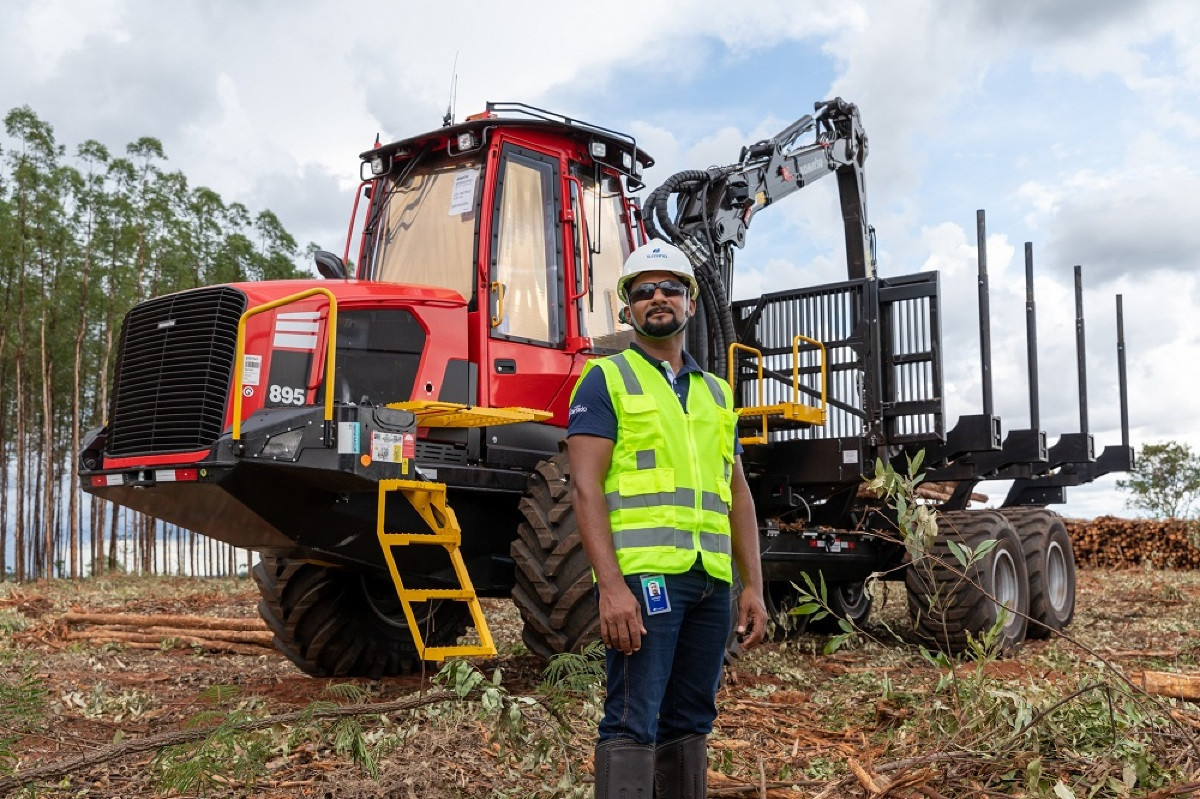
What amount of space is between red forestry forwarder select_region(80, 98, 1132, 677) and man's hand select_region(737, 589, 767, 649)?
1300 mm

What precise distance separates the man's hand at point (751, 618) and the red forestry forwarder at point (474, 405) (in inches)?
51.2

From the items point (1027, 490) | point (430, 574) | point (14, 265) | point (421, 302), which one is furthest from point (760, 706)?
point (14, 265)

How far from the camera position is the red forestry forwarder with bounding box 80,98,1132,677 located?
5.99 meters

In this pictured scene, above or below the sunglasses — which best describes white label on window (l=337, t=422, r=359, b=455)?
below

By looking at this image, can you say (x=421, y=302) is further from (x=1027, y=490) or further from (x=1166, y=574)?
(x=1166, y=574)

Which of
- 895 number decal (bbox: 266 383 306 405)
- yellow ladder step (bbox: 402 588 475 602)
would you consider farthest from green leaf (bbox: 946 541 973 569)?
895 number decal (bbox: 266 383 306 405)

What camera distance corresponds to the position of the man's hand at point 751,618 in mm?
3602

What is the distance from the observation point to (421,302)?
260 inches

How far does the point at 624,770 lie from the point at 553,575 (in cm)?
276

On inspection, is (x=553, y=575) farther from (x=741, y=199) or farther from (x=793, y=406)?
(x=741, y=199)

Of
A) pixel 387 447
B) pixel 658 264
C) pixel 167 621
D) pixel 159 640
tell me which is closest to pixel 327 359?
pixel 387 447

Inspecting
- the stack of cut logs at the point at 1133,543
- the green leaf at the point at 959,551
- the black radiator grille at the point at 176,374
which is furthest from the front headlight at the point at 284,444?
the stack of cut logs at the point at 1133,543

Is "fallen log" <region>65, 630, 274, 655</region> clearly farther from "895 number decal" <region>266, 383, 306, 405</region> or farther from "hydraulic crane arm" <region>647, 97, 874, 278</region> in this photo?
"hydraulic crane arm" <region>647, 97, 874, 278</region>

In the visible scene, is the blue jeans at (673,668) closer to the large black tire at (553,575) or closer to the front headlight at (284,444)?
the large black tire at (553,575)
